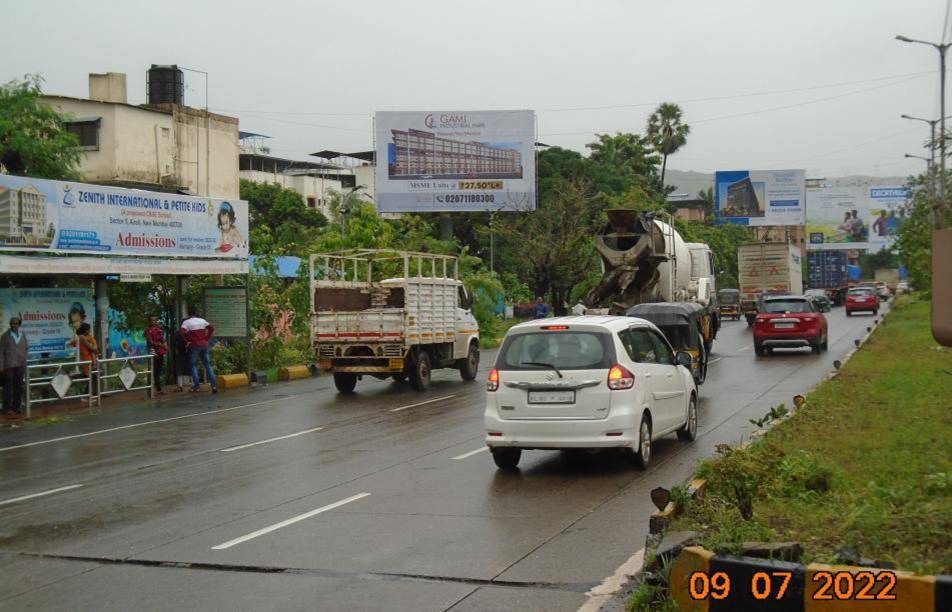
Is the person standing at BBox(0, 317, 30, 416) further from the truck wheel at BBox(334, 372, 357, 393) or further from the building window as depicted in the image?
the building window

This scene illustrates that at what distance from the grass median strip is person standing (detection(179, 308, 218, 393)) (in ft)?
45.3

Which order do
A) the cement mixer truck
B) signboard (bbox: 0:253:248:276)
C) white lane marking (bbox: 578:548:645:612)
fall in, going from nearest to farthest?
1. white lane marking (bbox: 578:548:645:612)
2. signboard (bbox: 0:253:248:276)
3. the cement mixer truck

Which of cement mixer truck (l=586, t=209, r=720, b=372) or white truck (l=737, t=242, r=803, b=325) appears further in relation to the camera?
white truck (l=737, t=242, r=803, b=325)

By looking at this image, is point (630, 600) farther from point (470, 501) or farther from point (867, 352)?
point (867, 352)

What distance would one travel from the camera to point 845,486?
348 inches

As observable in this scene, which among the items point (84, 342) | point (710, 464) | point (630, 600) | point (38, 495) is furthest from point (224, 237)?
point (630, 600)

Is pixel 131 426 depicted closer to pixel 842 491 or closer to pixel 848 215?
pixel 842 491

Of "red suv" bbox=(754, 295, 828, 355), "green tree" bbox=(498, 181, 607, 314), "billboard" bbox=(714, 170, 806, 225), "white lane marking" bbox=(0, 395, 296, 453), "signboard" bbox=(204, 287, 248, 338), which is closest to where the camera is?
"white lane marking" bbox=(0, 395, 296, 453)

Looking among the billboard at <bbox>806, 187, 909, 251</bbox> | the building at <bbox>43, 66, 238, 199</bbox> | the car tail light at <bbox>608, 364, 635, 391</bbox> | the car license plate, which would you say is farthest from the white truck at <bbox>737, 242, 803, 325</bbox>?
the billboard at <bbox>806, 187, 909, 251</bbox>

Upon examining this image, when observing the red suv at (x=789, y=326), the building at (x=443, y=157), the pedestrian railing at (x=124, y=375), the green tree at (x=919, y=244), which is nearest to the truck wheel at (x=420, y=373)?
the pedestrian railing at (x=124, y=375)

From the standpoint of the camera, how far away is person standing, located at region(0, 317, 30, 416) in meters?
18.8

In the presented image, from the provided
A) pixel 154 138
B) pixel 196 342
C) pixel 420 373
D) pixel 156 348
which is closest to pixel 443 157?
pixel 154 138

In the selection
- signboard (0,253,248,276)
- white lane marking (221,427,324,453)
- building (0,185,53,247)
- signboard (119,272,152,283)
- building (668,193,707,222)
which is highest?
building (668,193,707,222)

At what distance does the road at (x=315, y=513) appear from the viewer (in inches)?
281
